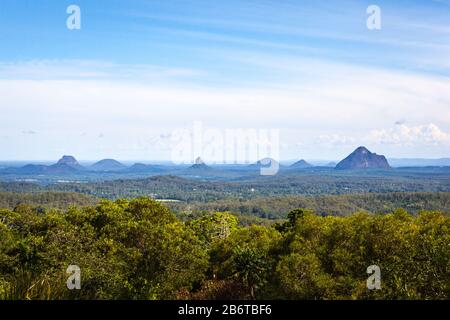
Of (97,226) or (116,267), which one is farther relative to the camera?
(97,226)

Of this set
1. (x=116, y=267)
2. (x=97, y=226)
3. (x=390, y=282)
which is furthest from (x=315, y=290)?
(x=97, y=226)

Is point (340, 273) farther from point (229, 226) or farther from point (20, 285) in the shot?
point (229, 226)
